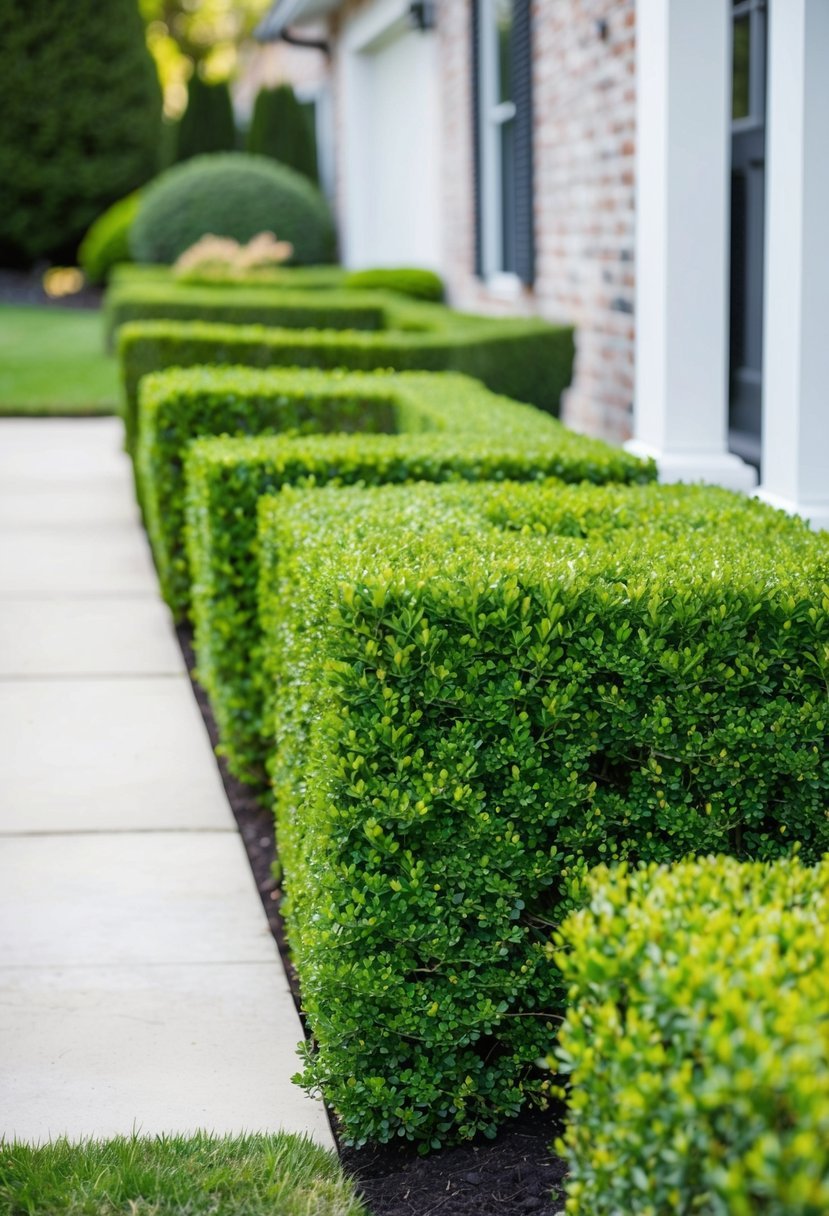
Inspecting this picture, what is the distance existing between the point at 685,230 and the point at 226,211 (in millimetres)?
11163

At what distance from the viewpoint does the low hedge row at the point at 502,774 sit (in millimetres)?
2619

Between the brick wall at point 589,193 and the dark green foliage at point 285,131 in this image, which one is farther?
the dark green foliage at point 285,131

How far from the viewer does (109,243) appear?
20484 millimetres

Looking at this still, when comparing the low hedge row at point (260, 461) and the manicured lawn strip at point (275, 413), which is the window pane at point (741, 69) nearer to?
the manicured lawn strip at point (275, 413)

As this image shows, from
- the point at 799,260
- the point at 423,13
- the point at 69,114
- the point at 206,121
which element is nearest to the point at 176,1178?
the point at 799,260

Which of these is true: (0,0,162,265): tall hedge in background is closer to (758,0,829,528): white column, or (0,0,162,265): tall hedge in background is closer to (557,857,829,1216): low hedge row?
(758,0,829,528): white column

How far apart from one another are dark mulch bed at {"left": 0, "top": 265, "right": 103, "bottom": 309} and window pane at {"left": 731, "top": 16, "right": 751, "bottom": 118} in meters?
17.1

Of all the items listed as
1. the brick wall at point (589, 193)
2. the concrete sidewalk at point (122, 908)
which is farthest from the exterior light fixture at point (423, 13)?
the concrete sidewalk at point (122, 908)

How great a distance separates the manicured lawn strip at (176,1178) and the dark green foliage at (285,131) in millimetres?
17561

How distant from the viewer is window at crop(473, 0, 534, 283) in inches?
362

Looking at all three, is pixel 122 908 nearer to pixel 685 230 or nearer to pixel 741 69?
pixel 685 230

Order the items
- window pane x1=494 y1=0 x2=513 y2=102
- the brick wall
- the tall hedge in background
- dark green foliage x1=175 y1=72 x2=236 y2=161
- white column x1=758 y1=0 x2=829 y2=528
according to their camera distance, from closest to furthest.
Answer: white column x1=758 y1=0 x2=829 y2=528 < the brick wall < window pane x1=494 y1=0 x2=513 y2=102 < dark green foliage x1=175 y1=72 x2=236 y2=161 < the tall hedge in background

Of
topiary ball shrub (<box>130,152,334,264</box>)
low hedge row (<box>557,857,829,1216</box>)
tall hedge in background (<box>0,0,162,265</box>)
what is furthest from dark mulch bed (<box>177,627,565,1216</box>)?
tall hedge in background (<box>0,0,162,265</box>)

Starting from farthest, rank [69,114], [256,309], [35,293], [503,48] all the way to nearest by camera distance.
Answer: [35,293] < [69,114] < [503,48] < [256,309]
